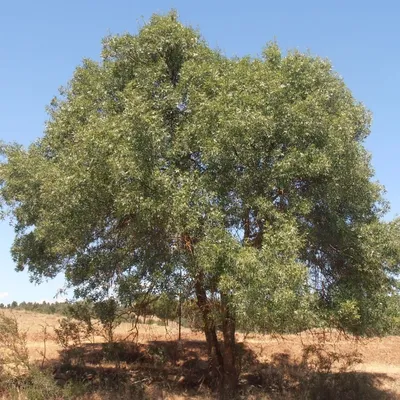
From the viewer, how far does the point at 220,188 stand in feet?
46.0

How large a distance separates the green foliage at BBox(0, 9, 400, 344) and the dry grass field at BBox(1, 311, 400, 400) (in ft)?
10.9

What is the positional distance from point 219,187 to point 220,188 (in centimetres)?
6

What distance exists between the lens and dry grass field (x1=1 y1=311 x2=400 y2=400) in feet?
61.1

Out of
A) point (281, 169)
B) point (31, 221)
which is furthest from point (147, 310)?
point (281, 169)

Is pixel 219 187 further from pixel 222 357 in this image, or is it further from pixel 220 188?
pixel 222 357

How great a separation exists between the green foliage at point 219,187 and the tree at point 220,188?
0.05m

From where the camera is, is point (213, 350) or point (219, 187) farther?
point (213, 350)

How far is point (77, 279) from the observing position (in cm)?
1700

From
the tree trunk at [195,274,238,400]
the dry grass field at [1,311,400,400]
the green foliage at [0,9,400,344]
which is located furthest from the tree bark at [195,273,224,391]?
the green foliage at [0,9,400,344]

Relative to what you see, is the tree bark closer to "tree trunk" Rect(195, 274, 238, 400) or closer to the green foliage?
"tree trunk" Rect(195, 274, 238, 400)

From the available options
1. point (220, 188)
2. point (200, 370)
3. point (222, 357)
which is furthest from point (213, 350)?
point (220, 188)

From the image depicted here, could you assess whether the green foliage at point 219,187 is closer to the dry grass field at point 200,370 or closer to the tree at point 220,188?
the tree at point 220,188

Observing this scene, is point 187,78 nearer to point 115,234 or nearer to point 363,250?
point 115,234

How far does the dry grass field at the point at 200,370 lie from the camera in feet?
61.1
